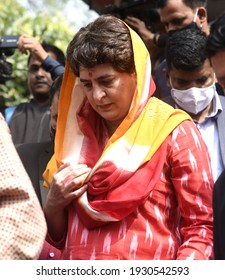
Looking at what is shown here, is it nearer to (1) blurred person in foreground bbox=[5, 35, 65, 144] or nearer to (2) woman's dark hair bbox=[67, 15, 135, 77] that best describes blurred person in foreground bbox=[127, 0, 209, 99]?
(1) blurred person in foreground bbox=[5, 35, 65, 144]

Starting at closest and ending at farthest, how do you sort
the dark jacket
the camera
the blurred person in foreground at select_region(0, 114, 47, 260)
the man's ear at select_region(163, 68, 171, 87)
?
1. the blurred person in foreground at select_region(0, 114, 47, 260)
2. the dark jacket
3. the man's ear at select_region(163, 68, 171, 87)
4. the camera

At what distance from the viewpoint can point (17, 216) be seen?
238 centimetres

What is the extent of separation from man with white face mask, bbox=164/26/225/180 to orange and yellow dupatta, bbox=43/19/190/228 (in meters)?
0.73

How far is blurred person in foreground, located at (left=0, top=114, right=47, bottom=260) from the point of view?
92.8 inches

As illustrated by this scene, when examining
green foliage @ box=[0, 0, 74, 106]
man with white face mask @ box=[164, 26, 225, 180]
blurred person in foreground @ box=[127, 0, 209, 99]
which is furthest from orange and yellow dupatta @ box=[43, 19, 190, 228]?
green foliage @ box=[0, 0, 74, 106]

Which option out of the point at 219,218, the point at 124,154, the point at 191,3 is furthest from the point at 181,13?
the point at 219,218

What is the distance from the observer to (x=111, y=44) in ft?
11.0

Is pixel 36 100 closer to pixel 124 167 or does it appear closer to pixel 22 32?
pixel 124 167

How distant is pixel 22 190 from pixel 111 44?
44.9 inches

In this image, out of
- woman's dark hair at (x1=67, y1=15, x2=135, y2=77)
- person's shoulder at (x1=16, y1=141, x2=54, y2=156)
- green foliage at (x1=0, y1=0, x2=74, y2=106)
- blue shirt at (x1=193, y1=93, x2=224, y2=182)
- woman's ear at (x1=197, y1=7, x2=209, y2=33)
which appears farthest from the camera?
green foliage at (x1=0, y1=0, x2=74, y2=106)

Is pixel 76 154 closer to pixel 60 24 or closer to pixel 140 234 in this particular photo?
pixel 140 234

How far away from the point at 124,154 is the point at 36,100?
9.77 ft

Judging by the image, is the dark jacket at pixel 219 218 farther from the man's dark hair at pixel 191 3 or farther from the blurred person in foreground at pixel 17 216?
the man's dark hair at pixel 191 3

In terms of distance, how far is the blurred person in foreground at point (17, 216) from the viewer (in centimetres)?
236
